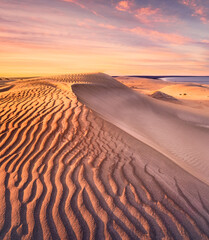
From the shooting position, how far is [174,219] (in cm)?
228

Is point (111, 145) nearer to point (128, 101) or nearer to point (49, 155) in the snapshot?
point (49, 155)

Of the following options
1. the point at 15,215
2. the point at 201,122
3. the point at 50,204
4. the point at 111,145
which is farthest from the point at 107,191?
the point at 201,122

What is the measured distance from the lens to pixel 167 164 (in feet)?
12.2

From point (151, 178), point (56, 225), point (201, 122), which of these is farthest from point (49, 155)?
point (201, 122)

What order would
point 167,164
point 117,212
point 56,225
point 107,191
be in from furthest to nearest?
point 167,164
point 107,191
point 117,212
point 56,225

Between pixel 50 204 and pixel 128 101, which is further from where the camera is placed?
pixel 128 101

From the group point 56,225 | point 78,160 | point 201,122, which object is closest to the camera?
point 56,225

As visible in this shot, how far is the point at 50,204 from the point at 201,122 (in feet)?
34.1

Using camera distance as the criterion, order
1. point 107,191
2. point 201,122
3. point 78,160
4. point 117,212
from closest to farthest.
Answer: point 117,212
point 107,191
point 78,160
point 201,122

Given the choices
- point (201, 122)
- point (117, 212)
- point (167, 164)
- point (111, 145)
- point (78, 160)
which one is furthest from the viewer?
point (201, 122)

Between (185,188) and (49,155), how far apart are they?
2370 millimetres

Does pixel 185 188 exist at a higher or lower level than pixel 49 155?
lower

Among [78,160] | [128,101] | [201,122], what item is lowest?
[201,122]

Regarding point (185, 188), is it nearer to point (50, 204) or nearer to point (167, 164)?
point (167, 164)
